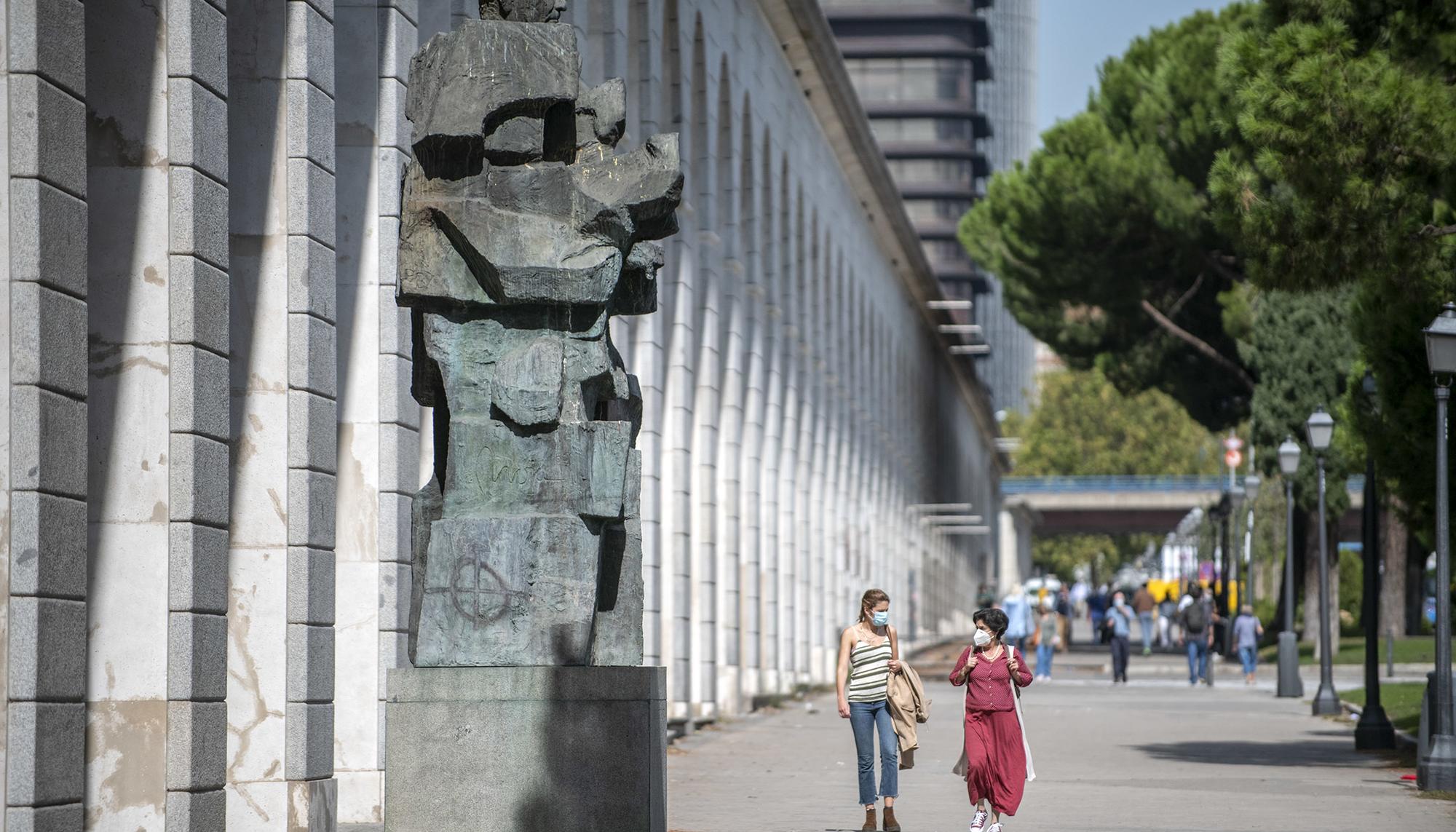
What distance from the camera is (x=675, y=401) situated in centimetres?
2612

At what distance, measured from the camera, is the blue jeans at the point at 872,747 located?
13.5 metres

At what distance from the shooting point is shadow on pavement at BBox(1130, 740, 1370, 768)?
806 inches

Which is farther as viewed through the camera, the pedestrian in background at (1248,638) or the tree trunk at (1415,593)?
the tree trunk at (1415,593)

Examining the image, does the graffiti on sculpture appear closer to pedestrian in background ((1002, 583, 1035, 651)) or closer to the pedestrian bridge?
pedestrian in background ((1002, 583, 1035, 651))

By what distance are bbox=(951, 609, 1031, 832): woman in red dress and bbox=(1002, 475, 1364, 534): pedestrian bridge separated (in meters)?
70.7

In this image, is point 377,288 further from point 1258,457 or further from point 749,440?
point 1258,457

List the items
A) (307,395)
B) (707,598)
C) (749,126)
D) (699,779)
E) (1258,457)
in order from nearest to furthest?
(307,395), (699,779), (707,598), (749,126), (1258,457)

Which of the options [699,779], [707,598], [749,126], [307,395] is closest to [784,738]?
[707,598]

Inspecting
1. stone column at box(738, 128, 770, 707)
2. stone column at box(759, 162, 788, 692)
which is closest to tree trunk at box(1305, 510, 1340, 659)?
stone column at box(759, 162, 788, 692)

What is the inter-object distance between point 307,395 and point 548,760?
4.69 meters

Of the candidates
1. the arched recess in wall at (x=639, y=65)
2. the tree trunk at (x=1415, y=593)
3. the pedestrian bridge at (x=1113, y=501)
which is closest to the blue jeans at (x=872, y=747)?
the arched recess in wall at (x=639, y=65)

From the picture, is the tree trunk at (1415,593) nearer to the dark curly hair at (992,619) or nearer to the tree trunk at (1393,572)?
the tree trunk at (1393,572)

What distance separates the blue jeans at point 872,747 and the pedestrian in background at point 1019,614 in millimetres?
20692

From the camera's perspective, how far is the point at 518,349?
8.92 meters
